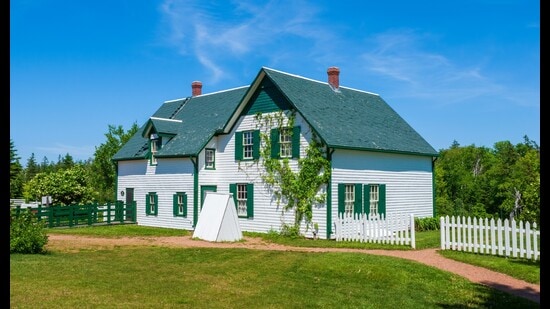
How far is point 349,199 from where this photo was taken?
21.1m

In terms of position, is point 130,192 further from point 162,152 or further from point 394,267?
point 394,267

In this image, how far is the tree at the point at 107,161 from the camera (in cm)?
3947

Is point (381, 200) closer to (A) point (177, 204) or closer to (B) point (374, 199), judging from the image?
(B) point (374, 199)

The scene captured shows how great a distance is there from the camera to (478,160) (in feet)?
226

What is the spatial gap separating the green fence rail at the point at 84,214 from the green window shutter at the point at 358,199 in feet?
47.5

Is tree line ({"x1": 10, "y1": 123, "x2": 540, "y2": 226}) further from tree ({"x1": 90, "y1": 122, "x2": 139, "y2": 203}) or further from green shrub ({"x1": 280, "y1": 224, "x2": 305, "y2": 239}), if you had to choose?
green shrub ({"x1": 280, "y1": 224, "x2": 305, "y2": 239})

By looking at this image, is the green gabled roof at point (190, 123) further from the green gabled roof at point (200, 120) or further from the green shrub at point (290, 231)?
the green shrub at point (290, 231)

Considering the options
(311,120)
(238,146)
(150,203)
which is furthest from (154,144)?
(311,120)

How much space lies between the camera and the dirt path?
10.8 meters

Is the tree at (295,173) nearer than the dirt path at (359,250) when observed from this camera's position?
No

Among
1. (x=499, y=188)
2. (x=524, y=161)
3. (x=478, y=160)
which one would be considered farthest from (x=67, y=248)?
(x=478, y=160)

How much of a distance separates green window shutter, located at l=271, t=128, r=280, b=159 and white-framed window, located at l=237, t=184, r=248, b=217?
246cm

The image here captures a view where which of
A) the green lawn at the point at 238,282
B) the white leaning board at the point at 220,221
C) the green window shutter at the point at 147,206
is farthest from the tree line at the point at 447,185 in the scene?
the green lawn at the point at 238,282

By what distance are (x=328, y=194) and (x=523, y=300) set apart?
11.0 m
